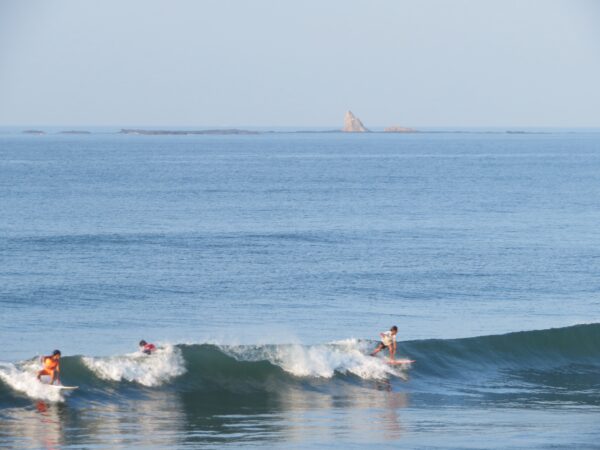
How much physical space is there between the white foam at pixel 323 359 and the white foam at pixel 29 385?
6462mm

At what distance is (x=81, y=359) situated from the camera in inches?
1136

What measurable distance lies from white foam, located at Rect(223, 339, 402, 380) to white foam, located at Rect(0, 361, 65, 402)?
21.2 ft

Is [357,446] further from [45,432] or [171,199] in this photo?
[171,199]

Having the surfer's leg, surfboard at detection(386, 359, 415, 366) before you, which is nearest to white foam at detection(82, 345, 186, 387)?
the surfer's leg

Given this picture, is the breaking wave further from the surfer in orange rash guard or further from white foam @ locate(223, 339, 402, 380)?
the surfer in orange rash guard

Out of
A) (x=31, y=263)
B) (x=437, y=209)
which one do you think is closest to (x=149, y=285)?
(x=31, y=263)

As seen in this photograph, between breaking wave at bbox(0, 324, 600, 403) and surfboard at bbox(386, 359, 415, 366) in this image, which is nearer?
breaking wave at bbox(0, 324, 600, 403)

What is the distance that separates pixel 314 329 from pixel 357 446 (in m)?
Answer: 14.1

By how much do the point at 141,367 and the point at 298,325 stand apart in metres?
8.62

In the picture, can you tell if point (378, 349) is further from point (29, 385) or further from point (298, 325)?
point (29, 385)

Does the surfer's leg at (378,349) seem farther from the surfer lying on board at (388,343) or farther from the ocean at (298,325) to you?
the ocean at (298,325)

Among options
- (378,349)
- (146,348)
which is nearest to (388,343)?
(378,349)

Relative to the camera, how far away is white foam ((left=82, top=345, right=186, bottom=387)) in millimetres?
28641

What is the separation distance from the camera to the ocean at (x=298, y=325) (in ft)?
80.2
